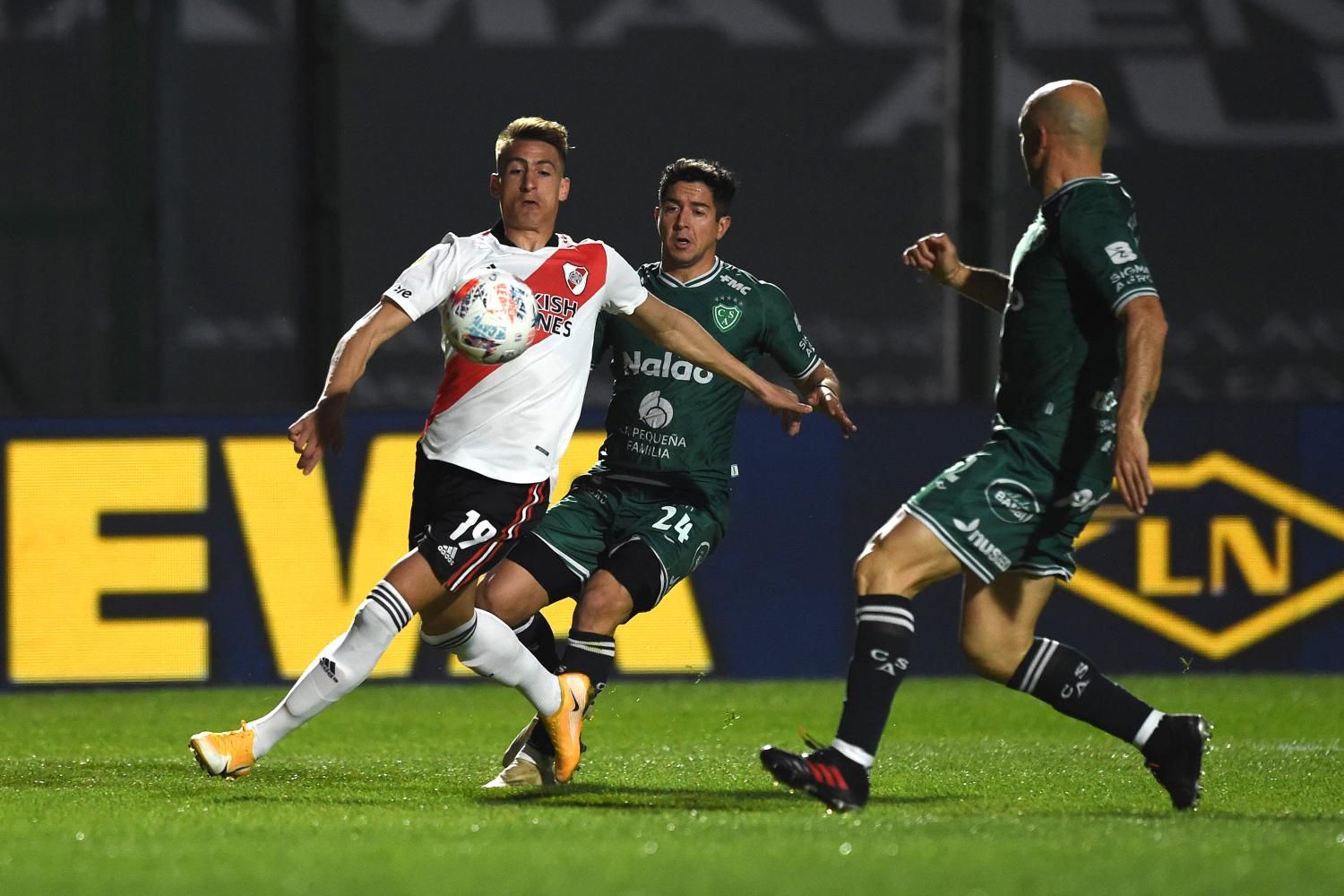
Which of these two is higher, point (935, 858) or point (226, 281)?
point (226, 281)

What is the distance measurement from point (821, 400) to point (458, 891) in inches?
111

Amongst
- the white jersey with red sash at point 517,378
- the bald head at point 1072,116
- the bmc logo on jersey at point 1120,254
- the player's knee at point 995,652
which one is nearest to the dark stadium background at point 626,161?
the white jersey with red sash at point 517,378

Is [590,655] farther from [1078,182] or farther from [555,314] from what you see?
[1078,182]

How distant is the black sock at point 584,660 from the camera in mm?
6344

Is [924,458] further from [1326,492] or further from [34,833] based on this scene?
[34,833]

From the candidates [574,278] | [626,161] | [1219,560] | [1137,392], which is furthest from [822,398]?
[626,161]

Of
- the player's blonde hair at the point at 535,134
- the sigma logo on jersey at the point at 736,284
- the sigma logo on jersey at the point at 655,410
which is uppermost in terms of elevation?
the player's blonde hair at the point at 535,134

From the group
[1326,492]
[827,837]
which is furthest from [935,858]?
[1326,492]

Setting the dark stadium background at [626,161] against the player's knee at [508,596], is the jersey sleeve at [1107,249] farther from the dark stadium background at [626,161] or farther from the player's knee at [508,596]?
the dark stadium background at [626,161]

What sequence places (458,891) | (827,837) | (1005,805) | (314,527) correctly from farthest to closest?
(314,527)
(1005,805)
(827,837)
(458,891)

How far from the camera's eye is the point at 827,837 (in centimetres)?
491

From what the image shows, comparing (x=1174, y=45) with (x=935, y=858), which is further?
(x=1174, y=45)

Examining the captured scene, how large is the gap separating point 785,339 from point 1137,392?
6.31ft

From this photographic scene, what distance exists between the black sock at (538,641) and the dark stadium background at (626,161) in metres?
5.47
